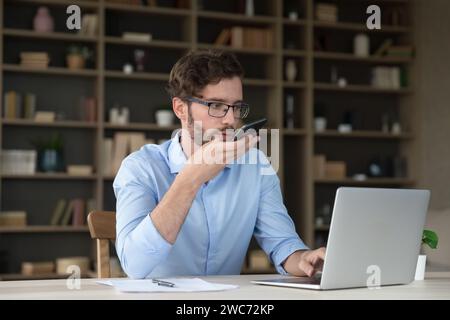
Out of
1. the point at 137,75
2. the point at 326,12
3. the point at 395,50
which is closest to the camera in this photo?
the point at 137,75

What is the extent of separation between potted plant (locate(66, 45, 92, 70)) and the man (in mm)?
3345

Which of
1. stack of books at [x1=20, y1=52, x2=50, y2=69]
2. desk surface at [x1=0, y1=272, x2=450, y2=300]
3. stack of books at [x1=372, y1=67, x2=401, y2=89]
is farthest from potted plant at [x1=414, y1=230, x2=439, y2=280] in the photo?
stack of books at [x1=372, y1=67, x2=401, y2=89]

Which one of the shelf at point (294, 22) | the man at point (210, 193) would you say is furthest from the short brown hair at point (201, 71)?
the shelf at point (294, 22)

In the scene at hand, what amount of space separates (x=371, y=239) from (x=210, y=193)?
0.75 m

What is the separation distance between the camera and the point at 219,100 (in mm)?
2293

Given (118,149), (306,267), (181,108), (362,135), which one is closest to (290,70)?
(362,135)

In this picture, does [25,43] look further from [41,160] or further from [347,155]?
[347,155]

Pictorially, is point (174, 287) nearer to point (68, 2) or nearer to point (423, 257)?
point (423, 257)

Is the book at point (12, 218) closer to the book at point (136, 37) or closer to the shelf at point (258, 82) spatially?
the book at point (136, 37)

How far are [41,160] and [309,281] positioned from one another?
4.05 m

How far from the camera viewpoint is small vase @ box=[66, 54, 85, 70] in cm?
563

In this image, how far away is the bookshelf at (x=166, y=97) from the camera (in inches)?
223

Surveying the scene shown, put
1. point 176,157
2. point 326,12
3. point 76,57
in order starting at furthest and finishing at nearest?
point 326,12, point 76,57, point 176,157

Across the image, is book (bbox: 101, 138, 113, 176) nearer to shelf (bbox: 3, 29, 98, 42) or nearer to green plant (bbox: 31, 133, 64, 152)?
green plant (bbox: 31, 133, 64, 152)
